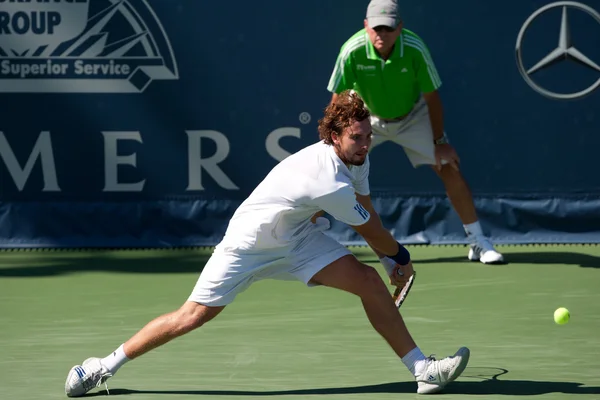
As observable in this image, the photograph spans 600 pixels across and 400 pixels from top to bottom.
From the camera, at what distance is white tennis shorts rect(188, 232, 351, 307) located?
4.91m

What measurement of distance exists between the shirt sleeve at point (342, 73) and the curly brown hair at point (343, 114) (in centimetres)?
308

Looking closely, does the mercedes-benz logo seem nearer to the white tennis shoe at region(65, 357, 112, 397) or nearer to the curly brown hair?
the curly brown hair

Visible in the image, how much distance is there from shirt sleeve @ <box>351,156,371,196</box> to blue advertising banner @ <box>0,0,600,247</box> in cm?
352

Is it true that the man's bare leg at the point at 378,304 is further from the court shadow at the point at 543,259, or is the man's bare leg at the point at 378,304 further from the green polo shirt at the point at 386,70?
the court shadow at the point at 543,259

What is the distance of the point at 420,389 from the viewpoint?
192 inches

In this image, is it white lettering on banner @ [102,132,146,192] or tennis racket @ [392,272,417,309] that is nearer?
tennis racket @ [392,272,417,309]

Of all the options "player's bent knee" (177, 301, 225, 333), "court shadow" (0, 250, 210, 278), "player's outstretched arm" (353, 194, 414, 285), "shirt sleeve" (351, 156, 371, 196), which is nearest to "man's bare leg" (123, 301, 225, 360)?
"player's bent knee" (177, 301, 225, 333)

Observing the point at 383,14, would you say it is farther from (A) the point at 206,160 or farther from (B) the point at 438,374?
(B) the point at 438,374

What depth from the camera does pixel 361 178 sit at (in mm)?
5160

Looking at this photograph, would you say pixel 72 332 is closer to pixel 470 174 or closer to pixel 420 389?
pixel 420 389

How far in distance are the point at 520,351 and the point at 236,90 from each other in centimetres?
372

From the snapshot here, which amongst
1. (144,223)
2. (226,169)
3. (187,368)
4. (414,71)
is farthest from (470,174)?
(187,368)

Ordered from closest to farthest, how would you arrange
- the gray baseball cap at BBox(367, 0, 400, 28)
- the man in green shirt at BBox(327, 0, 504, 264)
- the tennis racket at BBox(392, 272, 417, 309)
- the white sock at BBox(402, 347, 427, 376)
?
the white sock at BBox(402, 347, 427, 376) < the tennis racket at BBox(392, 272, 417, 309) < the gray baseball cap at BBox(367, 0, 400, 28) < the man in green shirt at BBox(327, 0, 504, 264)

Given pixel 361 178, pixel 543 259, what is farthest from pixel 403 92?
pixel 361 178
